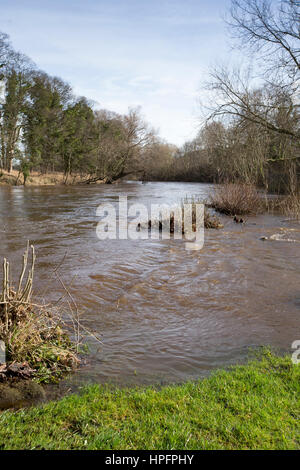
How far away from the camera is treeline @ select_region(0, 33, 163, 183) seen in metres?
34.8

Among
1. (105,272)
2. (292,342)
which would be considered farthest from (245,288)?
(105,272)

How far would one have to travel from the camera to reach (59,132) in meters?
40.0

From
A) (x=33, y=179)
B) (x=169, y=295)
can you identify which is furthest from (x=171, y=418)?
(x=33, y=179)

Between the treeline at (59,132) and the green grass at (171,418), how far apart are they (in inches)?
1331

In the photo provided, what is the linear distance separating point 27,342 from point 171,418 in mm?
1695

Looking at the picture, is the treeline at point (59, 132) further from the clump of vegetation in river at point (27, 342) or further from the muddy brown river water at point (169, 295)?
the clump of vegetation in river at point (27, 342)

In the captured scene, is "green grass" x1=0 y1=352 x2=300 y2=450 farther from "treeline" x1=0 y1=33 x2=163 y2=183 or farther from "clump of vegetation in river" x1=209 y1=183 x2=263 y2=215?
"treeline" x1=0 y1=33 x2=163 y2=183

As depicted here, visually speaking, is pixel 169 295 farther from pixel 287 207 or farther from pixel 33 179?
pixel 33 179

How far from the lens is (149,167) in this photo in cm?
5638

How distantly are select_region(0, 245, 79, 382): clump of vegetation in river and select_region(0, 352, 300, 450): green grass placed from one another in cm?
55

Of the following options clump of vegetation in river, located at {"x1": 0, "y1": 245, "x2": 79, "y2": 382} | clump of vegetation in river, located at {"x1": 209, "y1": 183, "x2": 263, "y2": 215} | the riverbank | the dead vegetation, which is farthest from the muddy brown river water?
the riverbank

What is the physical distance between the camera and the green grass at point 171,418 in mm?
2697

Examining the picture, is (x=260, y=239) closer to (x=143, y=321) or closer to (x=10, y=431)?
(x=143, y=321)
